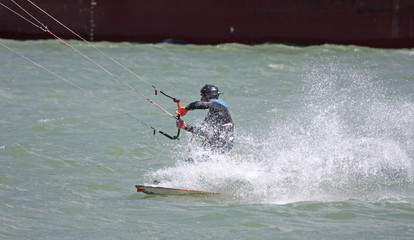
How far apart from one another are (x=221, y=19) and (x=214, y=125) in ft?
56.1

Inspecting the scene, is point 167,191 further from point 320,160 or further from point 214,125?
point 320,160

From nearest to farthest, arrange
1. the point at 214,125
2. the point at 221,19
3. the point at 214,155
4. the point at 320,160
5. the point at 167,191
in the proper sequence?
the point at 167,191 < the point at 214,125 < the point at 214,155 < the point at 320,160 < the point at 221,19

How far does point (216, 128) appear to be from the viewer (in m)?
10.4

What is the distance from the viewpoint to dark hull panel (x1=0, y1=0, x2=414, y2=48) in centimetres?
2644

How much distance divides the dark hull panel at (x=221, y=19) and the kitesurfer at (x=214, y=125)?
54.2 ft

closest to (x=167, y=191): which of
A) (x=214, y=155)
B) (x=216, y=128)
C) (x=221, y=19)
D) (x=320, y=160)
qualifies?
(x=214, y=155)

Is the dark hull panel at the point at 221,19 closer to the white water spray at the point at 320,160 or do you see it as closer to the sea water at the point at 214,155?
the sea water at the point at 214,155

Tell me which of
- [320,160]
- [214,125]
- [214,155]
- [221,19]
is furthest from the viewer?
[221,19]

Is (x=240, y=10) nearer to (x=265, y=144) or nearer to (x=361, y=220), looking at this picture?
(x=265, y=144)

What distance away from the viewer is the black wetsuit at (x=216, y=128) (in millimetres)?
10281

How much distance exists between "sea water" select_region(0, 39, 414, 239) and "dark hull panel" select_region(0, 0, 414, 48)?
310 centimetres

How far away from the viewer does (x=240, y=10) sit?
88.2ft

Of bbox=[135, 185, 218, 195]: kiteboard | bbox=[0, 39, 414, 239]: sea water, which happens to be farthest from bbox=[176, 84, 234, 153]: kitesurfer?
bbox=[135, 185, 218, 195]: kiteboard

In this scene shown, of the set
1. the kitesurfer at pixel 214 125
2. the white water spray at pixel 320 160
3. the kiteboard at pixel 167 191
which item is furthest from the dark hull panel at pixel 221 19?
the kiteboard at pixel 167 191
